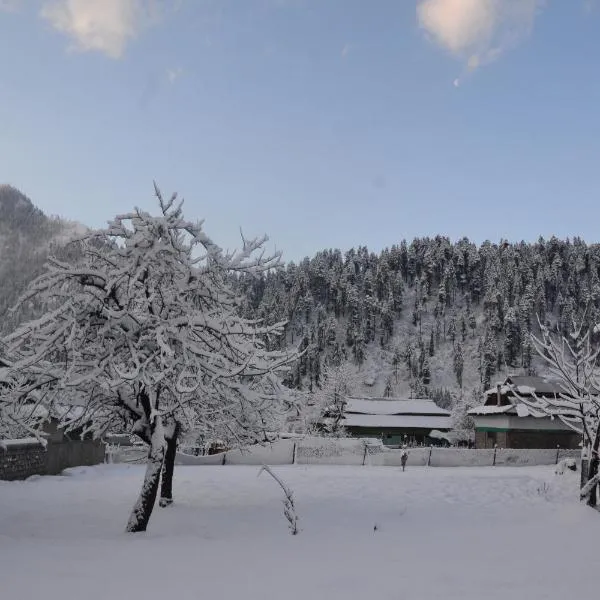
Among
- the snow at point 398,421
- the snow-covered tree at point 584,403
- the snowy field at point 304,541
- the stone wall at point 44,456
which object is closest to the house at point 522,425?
the snow at point 398,421

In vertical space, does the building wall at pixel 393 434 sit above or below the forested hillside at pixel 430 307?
below

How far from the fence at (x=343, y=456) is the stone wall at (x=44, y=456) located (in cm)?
369

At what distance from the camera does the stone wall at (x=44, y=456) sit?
21359mm

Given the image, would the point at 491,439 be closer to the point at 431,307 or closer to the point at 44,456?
the point at 44,456

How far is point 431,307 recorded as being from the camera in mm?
160000

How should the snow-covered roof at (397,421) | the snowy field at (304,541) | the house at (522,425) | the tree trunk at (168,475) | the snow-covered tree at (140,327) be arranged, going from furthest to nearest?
the snow-covered roof at (397,421)
the house at (522,425)
the tree trunk at (168,475)
the snow-covered tree at (140,327)
the snowy field at (304,541)

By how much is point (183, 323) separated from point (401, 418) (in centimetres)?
6022

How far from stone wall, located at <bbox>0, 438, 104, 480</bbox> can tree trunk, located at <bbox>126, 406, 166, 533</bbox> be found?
8.88 m

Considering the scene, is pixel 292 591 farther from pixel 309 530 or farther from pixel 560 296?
pixel 560 296

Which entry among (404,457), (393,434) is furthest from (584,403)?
(393,434)

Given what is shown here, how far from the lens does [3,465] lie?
2088 centimetres

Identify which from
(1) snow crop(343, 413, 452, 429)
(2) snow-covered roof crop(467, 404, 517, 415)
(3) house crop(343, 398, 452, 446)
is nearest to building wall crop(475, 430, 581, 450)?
(2) snow-covered roof crop(467, 404, 517, 415)

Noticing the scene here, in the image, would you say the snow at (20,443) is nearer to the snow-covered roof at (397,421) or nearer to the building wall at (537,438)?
the building wall at (537,438)

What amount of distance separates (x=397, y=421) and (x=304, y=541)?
56.3 metres
